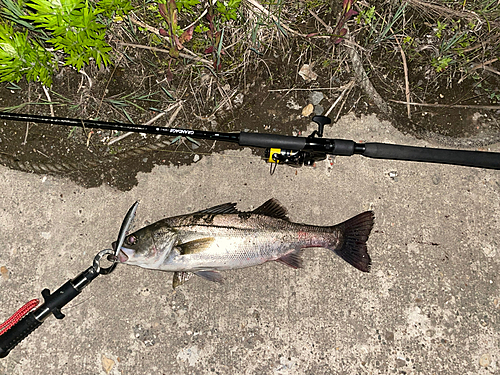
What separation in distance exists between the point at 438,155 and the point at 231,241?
196 centimetres

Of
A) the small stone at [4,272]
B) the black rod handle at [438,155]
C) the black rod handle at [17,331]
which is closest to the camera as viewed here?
the black rod handle at [17,331]

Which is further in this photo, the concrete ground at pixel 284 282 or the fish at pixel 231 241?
the concrete ground at pixel 284 282

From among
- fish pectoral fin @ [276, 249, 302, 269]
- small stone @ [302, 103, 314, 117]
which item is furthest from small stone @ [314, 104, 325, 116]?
fish pectoral fin @ [276, 249, 302, 269]

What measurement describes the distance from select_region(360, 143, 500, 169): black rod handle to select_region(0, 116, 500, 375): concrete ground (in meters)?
0.52

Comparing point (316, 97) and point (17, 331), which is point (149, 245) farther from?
point (316, 97)

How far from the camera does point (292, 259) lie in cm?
297

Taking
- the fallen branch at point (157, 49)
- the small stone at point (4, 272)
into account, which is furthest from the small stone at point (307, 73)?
the small stone at point (4, 272)

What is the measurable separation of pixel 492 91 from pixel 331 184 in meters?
2.04

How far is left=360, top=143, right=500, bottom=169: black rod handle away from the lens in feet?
8.79

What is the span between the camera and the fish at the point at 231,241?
280 cm

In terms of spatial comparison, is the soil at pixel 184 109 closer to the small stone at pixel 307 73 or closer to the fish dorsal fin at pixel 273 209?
the small stone at pixel 307 73

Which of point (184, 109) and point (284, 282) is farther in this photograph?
point (184, 109)

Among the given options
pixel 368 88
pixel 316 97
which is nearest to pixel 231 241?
pixel 316 97

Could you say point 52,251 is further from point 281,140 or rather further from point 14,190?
point 281,140
